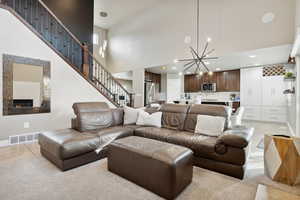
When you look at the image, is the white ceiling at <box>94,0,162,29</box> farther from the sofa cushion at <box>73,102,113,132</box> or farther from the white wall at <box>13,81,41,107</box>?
the sofa cushion at <box>73,102,113,132</box>

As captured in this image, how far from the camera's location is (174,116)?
11.6 ft

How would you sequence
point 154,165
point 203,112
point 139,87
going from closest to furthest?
1. point 154,165
2. point 203,112
3. point 139,87

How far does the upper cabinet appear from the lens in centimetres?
775

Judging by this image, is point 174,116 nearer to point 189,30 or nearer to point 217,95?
point 189,30

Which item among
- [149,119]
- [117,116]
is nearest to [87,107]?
[117,116]

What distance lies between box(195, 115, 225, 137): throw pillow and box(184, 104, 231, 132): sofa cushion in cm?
14

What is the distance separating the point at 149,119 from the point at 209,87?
6.15 meters

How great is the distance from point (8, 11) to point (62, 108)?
7.93 feet

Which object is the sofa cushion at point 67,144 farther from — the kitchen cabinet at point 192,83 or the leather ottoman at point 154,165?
the kitchen cabinet at point 192,83

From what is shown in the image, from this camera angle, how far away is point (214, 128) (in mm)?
2795

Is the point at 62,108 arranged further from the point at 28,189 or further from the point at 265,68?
the point at 265,68

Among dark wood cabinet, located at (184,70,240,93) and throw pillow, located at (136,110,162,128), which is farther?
dark wood cabinet, located at (184,70,240,93)

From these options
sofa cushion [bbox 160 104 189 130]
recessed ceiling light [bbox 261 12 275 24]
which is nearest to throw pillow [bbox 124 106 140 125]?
sofa cushion [bbox 160 104 189 130]

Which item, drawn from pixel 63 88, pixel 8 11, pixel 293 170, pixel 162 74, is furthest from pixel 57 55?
pixel 162 74
